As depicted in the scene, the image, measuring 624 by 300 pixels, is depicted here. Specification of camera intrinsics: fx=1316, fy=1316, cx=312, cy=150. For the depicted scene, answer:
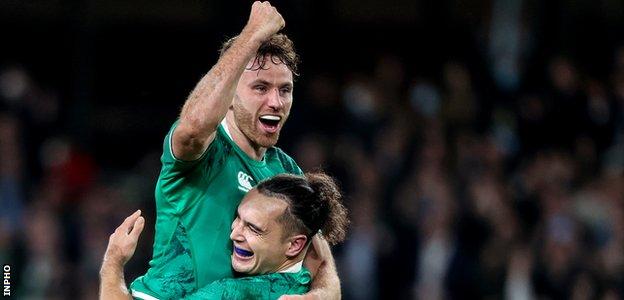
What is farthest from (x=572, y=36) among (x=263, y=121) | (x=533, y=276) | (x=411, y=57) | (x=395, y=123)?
(x=263, y=121)

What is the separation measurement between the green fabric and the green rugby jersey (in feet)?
0.35

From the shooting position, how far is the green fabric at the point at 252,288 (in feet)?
17.3

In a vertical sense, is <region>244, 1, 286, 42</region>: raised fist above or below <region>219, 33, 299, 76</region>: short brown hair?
above

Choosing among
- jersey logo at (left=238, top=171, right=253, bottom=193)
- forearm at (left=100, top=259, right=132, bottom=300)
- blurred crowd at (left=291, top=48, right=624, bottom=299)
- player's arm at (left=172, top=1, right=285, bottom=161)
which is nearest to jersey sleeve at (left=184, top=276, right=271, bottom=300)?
forearm at (left=100, top=259, right=132, bottom=300)

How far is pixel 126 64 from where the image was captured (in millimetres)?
14047

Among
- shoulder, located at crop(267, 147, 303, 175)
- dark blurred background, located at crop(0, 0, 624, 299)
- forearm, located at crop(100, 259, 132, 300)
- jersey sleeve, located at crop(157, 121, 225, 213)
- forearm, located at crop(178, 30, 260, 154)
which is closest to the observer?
forearm, located at crop(178, 30, 260, 154)

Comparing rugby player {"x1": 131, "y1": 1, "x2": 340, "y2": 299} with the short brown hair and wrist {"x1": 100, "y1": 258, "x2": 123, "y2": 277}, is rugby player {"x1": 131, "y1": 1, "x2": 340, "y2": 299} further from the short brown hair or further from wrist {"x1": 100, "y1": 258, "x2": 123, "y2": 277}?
wrist {"x1": 100, "y1": 258, "x2": 123, "y2": 277}

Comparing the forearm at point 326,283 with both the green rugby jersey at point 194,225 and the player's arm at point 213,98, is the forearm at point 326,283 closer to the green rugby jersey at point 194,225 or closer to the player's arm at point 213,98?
the green rugby jersey at point 194,225

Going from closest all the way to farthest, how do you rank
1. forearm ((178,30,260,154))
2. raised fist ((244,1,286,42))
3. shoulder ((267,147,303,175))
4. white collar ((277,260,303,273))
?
forearm ((178,30,260,154)), raised fist ((244,1,286,42)), white collar ((277,260,303,273)), shoulder ((267,147,303,175))

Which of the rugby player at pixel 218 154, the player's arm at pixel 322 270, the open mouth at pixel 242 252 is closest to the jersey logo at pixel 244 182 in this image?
the rugby player at pixel 218 154

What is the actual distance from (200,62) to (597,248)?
14.9 feet

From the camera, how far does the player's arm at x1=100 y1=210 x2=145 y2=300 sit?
538 centimetres

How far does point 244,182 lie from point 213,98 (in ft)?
2.06

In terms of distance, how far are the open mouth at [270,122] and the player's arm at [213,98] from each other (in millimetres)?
442
